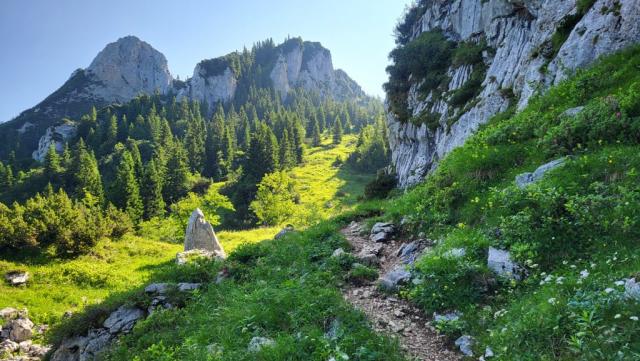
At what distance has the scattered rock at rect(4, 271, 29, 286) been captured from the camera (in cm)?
3061

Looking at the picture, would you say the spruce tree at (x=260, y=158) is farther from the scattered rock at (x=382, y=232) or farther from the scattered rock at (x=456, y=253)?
the scattered rock at (x=456, y=253)

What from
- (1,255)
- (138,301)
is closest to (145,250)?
(1,255)

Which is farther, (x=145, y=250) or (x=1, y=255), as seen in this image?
(x=145, y=250)

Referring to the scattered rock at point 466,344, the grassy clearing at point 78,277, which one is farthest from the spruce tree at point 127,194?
the scattered rock at point 466,344

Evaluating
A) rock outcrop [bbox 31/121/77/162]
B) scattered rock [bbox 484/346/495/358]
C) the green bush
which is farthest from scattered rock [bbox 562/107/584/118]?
rock outcrop [bbox 31/121/77/162]

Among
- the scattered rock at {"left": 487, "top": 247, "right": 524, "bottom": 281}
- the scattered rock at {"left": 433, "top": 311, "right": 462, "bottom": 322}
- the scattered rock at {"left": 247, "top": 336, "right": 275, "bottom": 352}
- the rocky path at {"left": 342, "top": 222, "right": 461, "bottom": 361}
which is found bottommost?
the rocky path at {"left": 342, "top": 222, "right": 461, "bottom": 361}

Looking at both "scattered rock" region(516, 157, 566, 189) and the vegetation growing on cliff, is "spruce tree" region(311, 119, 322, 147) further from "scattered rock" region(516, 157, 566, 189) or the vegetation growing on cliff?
"scattered rock" region(516, 157, 566, 189)

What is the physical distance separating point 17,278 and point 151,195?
46457 millimetres

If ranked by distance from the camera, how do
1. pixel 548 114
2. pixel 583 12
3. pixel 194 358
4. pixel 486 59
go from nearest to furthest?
pixel 194 358
pixel 548 114
pixel 583 12
pixel 486 59

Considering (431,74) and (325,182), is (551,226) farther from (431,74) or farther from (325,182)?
(325,182)

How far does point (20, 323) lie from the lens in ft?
78.2

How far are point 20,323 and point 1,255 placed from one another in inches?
595

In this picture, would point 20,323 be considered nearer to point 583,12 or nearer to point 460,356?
point 460,356

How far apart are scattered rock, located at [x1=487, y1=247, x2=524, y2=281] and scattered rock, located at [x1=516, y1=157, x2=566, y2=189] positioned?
2857 mm
